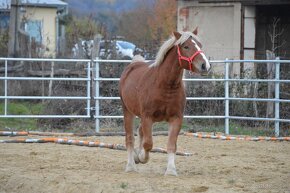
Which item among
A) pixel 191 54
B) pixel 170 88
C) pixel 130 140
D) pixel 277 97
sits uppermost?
pixel 191 54

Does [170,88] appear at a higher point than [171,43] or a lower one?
lower

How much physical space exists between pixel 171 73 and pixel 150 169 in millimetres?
1617

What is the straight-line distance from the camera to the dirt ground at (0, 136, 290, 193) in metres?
8.42

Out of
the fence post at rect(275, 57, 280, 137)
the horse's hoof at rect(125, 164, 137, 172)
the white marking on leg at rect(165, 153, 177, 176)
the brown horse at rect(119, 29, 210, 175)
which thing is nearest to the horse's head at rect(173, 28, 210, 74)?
the brown horse at rect(119, 29, 210, 175)

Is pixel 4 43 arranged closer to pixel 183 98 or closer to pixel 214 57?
pixel 214 57

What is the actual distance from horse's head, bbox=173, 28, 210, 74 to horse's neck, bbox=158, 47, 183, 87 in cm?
10

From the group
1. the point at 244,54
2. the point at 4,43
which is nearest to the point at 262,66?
the point at 244,54

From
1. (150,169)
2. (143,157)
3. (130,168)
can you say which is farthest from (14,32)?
(143,157)

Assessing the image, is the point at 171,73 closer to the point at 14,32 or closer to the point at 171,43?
the point at 171,43

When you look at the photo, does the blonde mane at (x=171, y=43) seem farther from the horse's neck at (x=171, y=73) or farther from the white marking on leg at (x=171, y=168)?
the white marking on leg at (x=171, y=168)

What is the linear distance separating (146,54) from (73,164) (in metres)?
9.18

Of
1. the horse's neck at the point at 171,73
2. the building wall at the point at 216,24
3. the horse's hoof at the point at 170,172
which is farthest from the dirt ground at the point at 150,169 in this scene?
the building wall at the point at 216,24

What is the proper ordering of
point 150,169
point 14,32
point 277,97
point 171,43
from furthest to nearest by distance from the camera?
point 14,32, point 277,97, point 150,169, point 171,43

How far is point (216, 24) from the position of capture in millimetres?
21781
